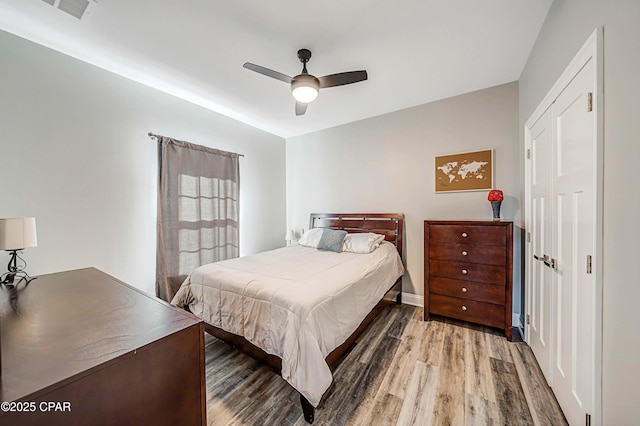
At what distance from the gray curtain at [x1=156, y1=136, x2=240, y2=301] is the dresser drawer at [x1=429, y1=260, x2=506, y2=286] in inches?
113

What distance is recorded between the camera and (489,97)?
9.09ft

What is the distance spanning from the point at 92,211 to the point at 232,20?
2.31m

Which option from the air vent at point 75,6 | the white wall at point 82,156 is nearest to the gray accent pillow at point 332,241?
the white wall at point 82,156

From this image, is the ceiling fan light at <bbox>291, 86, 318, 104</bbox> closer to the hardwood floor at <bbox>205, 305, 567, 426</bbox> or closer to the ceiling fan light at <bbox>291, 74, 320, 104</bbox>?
the ceiling fan light at <bbox>291, 74, 320, 104</bbox>

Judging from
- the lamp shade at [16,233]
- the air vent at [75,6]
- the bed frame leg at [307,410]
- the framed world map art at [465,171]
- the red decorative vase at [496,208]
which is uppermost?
the air vent at [75,6]

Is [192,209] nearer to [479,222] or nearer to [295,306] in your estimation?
[295,306]

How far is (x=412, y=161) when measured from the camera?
10.8ft

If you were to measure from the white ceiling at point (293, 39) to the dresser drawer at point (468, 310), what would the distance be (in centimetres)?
247

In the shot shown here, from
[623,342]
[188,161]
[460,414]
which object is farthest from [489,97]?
[188,161]

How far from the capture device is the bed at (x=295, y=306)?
1462 mm

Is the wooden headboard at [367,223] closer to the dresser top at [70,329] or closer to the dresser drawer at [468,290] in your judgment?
the dresser drawer at [468,290]

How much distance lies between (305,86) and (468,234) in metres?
2.24

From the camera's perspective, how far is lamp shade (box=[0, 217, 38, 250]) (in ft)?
5.17

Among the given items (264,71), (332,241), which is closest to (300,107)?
(264,71)
